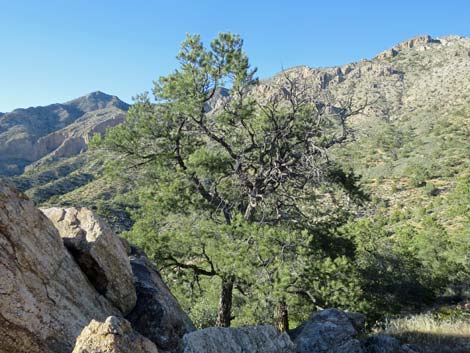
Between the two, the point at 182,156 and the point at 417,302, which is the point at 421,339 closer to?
the point at 182,156

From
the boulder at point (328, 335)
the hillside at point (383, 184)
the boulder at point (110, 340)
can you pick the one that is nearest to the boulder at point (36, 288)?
the boulder at point (110, 340)

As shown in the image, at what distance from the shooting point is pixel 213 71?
38.9 ft

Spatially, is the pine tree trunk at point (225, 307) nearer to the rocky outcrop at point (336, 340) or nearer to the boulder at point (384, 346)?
the rocky outcrop at point (336, 340)

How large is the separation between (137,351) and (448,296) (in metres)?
19.2

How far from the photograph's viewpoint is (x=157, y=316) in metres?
6.16

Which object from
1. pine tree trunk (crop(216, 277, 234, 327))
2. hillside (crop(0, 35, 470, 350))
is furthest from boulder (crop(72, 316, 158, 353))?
pine tree trunk (crop(216, 277, 234, 327))

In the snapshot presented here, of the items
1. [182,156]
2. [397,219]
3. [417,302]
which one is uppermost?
[182,156]

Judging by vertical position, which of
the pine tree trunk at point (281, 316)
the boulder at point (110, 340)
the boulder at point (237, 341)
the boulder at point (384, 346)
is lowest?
the pine tree trunk at point (281, 316)

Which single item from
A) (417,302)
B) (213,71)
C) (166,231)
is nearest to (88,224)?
(166,231)

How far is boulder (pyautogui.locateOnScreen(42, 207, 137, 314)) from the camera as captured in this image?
19.5 feet

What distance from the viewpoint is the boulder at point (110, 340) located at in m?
3.25

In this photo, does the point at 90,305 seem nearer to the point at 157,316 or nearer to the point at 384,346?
the point at 157,316

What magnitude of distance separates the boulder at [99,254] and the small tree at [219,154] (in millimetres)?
4807

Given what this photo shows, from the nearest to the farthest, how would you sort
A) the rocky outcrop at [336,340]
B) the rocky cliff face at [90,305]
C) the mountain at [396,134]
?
the rocky cliff face at [90,305] → the rocky outcrop at [336,340] → the mountain at [396,134]
